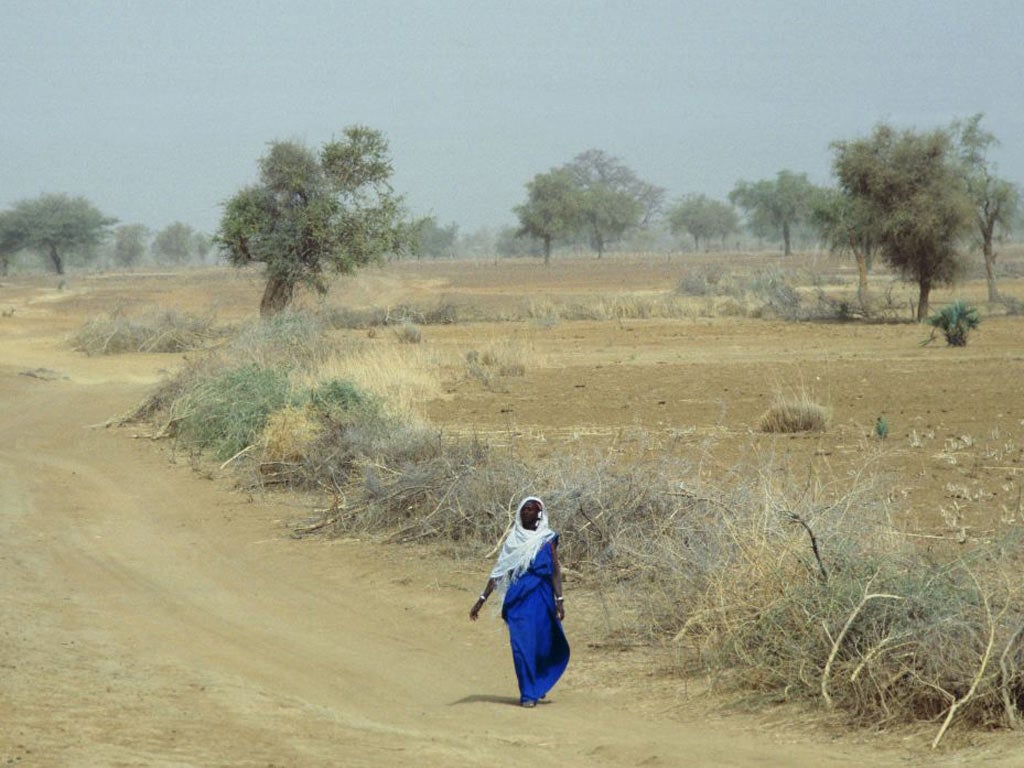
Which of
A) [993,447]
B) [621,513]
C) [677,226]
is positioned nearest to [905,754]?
[621,513]

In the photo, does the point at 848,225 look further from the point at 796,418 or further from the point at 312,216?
the point at 796,418

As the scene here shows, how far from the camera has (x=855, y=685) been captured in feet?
23.1

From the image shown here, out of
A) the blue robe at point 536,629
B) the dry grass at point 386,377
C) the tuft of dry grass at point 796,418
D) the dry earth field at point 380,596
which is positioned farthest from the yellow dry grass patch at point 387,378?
the blue robe at point 536,629

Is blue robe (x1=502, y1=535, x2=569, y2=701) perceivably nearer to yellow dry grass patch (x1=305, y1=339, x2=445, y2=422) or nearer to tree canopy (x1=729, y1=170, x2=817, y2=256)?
yellow dry grass patch (x1=305, y1=339, x2=445, y2=422)

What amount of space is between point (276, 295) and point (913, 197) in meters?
18.6

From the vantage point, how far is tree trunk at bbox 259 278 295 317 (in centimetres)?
3362

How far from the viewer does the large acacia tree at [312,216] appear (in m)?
32.9

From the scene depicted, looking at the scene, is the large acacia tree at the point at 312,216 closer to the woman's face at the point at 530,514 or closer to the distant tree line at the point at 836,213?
the distant tree line at the point at 836,213

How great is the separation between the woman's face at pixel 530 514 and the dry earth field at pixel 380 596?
104cm

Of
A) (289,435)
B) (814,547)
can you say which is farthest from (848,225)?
(814,547)

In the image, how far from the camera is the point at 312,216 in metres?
32.7

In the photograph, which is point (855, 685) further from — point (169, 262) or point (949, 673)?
point (169, 262)

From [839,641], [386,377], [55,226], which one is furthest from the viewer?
[55,226]

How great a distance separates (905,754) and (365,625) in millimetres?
4505
